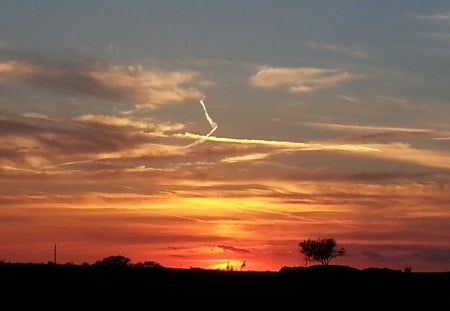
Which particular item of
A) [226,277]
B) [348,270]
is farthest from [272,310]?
[348,270]

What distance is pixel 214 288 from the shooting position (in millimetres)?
70000

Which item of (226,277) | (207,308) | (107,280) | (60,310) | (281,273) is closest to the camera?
(60,310)

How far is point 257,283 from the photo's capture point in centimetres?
7819

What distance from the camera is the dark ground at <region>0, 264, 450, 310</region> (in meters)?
58.8

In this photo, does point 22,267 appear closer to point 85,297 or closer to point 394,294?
point 85,297

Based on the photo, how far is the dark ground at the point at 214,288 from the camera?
Result: 58781 millimetres

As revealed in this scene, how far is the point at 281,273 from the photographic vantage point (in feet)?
287

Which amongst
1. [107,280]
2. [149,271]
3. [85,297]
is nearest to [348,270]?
[149,271]

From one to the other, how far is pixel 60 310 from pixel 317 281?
86.4 ft

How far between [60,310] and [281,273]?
35738 mm

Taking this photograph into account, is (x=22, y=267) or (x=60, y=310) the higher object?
(x=22, y=267)

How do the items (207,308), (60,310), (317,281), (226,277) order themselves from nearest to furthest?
(60,310)
(207,308)
(317,281)
(226,277)

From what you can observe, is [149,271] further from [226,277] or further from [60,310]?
[60,310]

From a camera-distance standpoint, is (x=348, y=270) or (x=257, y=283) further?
(x=348, y=270)
